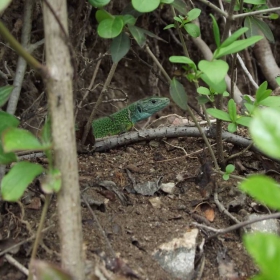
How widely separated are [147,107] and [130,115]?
17 cm

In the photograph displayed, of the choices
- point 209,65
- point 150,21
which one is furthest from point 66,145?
point 150,21

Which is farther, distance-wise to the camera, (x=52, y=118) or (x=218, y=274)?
(x=218, y=274)

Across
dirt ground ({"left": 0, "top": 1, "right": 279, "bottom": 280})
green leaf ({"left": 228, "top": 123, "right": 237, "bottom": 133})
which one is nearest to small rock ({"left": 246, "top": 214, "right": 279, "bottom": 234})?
dirt ground ({"left": 0, "top": 1, "right": 279, "bottom": 280})

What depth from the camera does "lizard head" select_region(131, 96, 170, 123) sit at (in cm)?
393

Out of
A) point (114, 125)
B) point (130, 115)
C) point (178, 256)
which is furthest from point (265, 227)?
point (130, 115)

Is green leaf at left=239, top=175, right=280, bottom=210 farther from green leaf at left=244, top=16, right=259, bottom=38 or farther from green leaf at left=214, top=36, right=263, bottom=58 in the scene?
green leaf at left=244, top=16, right=259, bottom=38

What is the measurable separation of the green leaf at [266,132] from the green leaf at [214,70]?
546 millimetres

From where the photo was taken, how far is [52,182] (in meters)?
1.13

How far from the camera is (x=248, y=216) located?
1887 millimetres

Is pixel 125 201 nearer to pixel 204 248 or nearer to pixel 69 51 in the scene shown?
pixel 204 248

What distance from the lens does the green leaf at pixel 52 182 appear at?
1.12 m

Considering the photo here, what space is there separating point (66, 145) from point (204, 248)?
32.6 inches

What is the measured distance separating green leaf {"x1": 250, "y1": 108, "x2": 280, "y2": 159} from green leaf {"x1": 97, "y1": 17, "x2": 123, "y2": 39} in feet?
3.11

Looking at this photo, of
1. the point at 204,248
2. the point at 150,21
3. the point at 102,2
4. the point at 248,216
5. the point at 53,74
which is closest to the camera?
the point at 53,74
